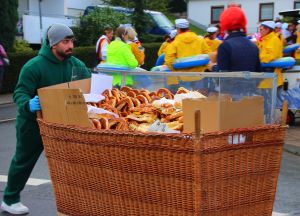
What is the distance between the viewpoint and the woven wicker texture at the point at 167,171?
105 inches

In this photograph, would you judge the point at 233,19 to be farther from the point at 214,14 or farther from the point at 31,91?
the point at 214,14

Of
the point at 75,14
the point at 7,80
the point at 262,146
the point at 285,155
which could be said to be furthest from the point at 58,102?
the point at 75,14

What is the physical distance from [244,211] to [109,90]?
1.32m

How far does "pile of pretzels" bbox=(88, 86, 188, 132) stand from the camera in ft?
10.3

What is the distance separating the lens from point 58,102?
3186 mm

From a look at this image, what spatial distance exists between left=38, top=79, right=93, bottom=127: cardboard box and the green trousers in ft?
4.16

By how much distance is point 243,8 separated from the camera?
153 feet

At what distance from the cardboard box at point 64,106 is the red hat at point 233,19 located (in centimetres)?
260

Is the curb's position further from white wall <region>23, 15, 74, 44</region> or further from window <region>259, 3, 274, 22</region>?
window <region>259, 3, 274, 22</region>

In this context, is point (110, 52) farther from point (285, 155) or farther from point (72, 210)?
point (72, 210)

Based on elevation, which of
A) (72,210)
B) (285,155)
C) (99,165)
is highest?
(99,165)

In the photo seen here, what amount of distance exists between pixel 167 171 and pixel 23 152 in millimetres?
2263

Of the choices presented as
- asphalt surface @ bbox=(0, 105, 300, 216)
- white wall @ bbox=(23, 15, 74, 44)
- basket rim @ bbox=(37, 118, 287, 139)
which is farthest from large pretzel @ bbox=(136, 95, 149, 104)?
white wall @ bbox=(23, 15, 74, 44)

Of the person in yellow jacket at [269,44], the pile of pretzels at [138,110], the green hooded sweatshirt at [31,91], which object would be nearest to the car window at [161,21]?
Answer: the person in yellow jacket at [269,44]
